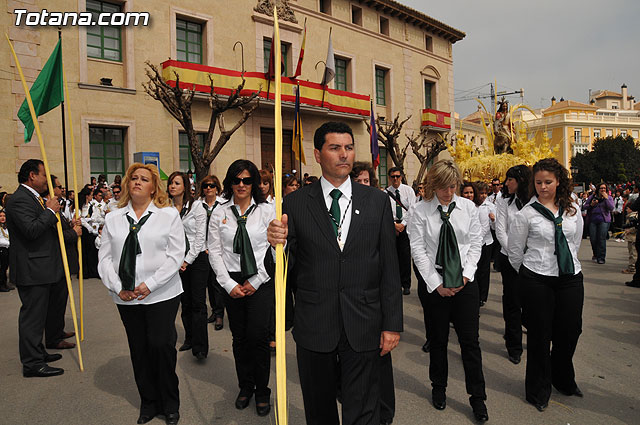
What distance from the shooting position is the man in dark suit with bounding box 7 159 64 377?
466 centimetres

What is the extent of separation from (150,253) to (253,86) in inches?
632

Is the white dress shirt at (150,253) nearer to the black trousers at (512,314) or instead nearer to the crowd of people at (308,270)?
the crowd of people at (308,270)

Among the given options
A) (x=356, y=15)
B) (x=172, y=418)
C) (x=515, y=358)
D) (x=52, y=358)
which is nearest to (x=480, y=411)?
(x=515, y=358)

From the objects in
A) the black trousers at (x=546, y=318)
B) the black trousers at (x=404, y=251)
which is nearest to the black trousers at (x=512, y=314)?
the black trousers at (x=546, y=318)

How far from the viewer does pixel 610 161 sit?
56531 millimetres

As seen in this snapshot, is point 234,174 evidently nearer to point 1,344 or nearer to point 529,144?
point 1,344

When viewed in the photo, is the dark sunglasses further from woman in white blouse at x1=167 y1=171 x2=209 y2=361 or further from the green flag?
the green flag

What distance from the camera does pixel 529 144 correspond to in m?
20.3

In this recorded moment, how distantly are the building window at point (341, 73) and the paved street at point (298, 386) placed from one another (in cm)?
1923

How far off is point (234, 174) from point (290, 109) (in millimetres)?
16683

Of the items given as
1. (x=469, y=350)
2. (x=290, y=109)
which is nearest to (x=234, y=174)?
(x=469, y=350)

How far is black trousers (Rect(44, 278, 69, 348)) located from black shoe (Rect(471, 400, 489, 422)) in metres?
4.73

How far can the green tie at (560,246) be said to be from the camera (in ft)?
12.1

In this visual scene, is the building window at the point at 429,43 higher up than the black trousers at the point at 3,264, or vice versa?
the building window at the point at 429,43
